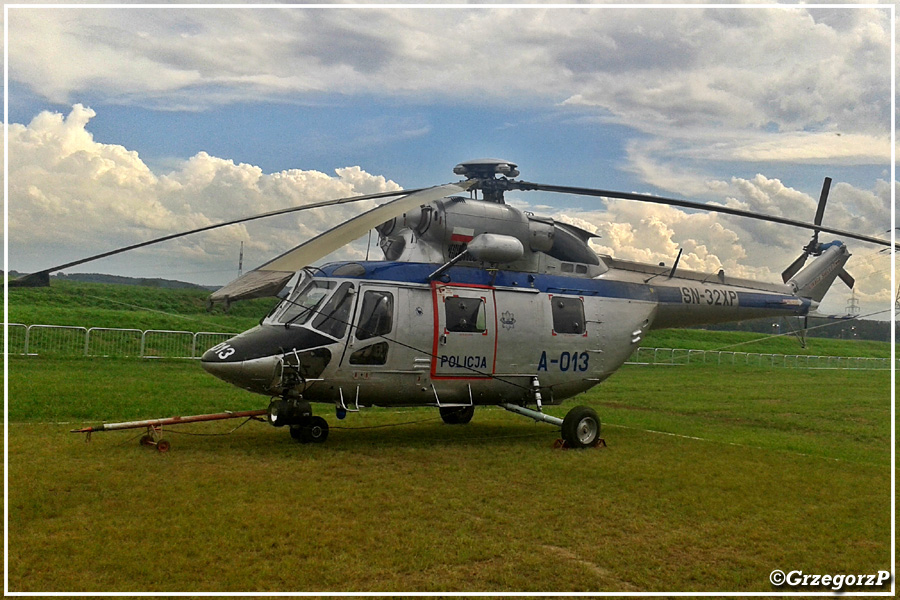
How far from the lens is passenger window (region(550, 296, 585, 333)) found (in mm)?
12180

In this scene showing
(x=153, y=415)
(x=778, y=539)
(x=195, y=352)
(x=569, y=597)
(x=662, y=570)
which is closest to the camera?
(x=569, y=597)

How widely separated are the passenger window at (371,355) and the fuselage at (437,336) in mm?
15

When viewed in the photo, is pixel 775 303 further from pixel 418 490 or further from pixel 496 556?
pixel 496 556

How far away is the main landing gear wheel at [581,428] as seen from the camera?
11242 mm

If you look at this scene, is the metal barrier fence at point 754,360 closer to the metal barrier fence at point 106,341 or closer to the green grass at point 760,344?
the green grass at point 760,344

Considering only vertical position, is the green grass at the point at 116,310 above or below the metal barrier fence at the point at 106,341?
above

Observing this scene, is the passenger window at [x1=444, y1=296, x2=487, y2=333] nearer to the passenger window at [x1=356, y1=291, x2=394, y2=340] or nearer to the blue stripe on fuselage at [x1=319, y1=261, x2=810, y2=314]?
the blue stripe on fuselage at [x1=319, y1=261, x2=810, y2=314]

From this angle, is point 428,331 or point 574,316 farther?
point 574,316

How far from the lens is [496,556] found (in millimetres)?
6141

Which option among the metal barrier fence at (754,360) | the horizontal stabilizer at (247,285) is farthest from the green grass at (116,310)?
the metal barrier fence at (754,360)

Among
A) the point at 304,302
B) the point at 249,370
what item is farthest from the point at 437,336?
the point at 249,370

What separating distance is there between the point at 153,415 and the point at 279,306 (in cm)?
420

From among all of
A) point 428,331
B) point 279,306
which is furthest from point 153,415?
point 428,331

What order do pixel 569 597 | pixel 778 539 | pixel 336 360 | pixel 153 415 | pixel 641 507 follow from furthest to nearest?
pixel 153 415 < pixel 336 360 < pixel 641 507 < pixel 778 539 < pixel 569 597
